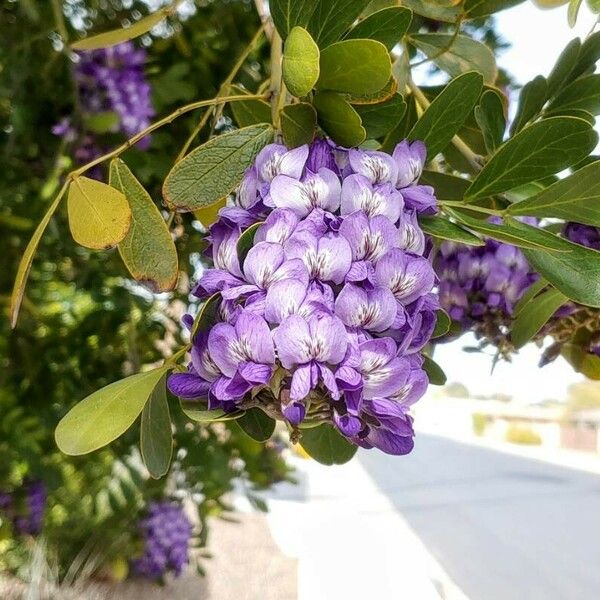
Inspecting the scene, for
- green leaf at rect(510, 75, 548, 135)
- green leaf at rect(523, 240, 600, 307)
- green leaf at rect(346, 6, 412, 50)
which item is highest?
green leaf at rect(346, 6, 412, 50)

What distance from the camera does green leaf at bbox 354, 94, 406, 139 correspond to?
228 millimetres

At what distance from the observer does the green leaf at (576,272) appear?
212mm

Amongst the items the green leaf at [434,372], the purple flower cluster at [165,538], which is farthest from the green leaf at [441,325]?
the purple flower cluster at [165,538]

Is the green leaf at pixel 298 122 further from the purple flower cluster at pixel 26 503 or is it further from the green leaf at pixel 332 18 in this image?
the purple flower cluster at pixel 26 503

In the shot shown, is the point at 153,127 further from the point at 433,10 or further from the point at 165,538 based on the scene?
the point at 165,538

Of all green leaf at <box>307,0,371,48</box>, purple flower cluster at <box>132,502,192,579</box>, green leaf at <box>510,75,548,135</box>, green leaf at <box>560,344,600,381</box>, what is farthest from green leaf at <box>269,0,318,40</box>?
purple flower cluster at <box>132,502,192,579</box>

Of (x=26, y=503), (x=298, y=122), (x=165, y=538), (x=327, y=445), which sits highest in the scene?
(x=298, y=122)

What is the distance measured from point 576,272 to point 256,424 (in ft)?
0.33

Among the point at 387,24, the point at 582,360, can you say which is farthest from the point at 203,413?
the point at 582,360

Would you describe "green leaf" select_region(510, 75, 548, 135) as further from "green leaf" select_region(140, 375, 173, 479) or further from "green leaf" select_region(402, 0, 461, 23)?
"green leaf" select_region(140, 375, 173, 479)

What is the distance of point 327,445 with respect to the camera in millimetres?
261

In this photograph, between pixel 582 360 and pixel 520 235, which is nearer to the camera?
pixel 520 235

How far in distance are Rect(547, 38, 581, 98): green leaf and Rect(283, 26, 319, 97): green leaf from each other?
13 centimetres

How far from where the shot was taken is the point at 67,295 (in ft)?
3.52
